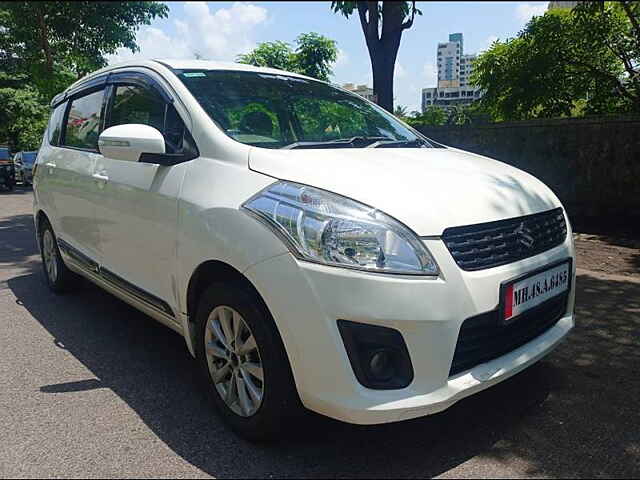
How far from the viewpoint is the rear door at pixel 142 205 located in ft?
9.32

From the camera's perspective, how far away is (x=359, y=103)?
3855 millimetres

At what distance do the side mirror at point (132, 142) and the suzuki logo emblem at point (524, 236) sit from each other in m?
1.76

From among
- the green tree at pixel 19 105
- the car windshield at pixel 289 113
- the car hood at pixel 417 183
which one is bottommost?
the car hood at pixel 417 183

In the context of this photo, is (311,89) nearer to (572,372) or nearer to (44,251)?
(572,372)

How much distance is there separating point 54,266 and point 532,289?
4180 millimetres

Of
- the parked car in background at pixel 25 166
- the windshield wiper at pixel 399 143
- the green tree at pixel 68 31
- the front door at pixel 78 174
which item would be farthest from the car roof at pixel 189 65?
the parked car in background at pixel 25 166

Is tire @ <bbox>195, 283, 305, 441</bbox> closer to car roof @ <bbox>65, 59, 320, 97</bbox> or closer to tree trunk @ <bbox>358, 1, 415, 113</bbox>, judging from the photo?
car roof @ <bbox>65, 59, 320, 97</bbox>

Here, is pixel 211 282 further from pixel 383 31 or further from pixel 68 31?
pixel 68 31

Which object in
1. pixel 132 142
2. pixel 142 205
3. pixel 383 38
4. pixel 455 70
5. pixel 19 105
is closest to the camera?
pixel 132 142

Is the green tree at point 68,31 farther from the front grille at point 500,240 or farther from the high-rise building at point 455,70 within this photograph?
the front grille at point 500,240

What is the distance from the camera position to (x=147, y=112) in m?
3.28

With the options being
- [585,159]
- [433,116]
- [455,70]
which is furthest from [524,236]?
[433,116]

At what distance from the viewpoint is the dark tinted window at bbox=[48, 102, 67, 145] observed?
4.69 meters

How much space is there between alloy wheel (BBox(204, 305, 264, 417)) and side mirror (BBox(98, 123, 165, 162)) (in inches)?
35.9
